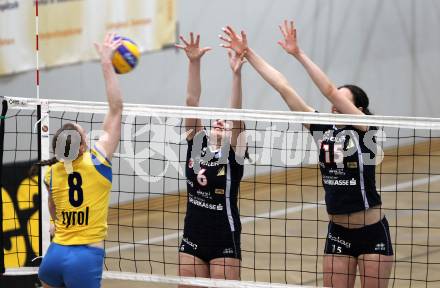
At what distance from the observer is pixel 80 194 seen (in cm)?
641

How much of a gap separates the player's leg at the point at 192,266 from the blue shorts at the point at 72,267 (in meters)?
0.91

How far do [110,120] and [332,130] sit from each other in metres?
1.70

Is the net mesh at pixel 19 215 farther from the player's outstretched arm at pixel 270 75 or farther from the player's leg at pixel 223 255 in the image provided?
the player's outstretched arm at pixel 270 75

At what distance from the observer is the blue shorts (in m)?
6.34

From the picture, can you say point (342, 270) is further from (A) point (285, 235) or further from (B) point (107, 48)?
(A) point (285, 235)

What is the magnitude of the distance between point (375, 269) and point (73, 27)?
17.7 feet

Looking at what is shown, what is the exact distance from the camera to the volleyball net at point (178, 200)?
7714 mm

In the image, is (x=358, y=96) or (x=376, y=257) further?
(x=358, y=96)

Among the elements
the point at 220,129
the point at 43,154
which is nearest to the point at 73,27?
the point at 43,154

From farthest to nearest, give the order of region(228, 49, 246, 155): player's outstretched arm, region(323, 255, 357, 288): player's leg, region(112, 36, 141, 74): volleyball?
region(228, 49, 246, 155): player's outstretched arm → region(323, 255, 357, 288): player's leg → region(112, 36, 141, 74): volleyball

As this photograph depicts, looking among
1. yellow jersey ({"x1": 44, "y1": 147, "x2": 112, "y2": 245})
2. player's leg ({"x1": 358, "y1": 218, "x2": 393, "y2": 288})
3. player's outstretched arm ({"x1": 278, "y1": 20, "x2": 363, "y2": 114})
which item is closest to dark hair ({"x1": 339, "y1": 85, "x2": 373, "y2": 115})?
player's outstretched arm ({"x1": 278, "y1": 20, "x2": 363, "y2": 114})

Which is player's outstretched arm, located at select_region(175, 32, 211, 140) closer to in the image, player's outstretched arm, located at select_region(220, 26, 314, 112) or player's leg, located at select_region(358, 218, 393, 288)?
player's outstretched arm, located at select_region(220, 26, 314, 112)

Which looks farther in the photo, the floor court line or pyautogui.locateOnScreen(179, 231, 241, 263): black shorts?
the floor court line

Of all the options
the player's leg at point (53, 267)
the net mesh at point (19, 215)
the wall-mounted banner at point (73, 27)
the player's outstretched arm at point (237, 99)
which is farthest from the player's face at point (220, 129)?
the wall-mounted banner at point (73, 27)
